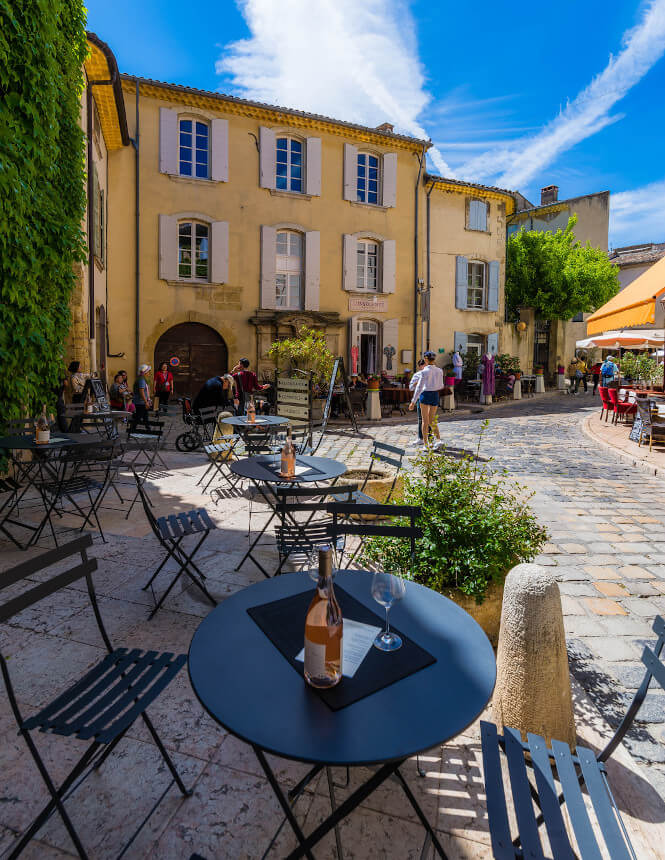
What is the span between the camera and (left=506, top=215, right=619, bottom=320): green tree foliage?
24438 mm

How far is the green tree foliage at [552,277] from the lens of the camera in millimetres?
24438

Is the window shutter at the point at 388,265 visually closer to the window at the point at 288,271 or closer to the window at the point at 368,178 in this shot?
the window at the point at 368,178

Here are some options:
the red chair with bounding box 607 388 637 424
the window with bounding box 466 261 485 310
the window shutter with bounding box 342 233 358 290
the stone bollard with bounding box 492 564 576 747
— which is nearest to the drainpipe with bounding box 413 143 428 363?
the window shutter with bounding box 342 233 358 290

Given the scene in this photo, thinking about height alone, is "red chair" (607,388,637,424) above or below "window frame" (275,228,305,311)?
below

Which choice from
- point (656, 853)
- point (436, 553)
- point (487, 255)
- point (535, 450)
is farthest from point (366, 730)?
point (487, 255)

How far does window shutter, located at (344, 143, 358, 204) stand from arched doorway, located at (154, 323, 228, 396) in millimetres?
6254

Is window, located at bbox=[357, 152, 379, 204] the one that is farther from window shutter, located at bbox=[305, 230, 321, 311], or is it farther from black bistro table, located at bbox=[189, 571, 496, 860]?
black bistro table, located at bbox=[189, 571, 496, 860]

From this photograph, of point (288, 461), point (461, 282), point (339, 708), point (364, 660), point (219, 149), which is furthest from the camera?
point (461, 282)

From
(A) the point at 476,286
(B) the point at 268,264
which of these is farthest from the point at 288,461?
(A) the point at 476,286

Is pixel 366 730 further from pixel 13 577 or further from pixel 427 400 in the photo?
pixel 427 400

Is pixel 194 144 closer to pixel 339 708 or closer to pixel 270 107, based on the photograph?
pixel 270 107

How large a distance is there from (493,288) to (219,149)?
36.0 ft

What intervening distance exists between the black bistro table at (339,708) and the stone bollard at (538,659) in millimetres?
408

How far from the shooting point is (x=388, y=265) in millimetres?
17766
